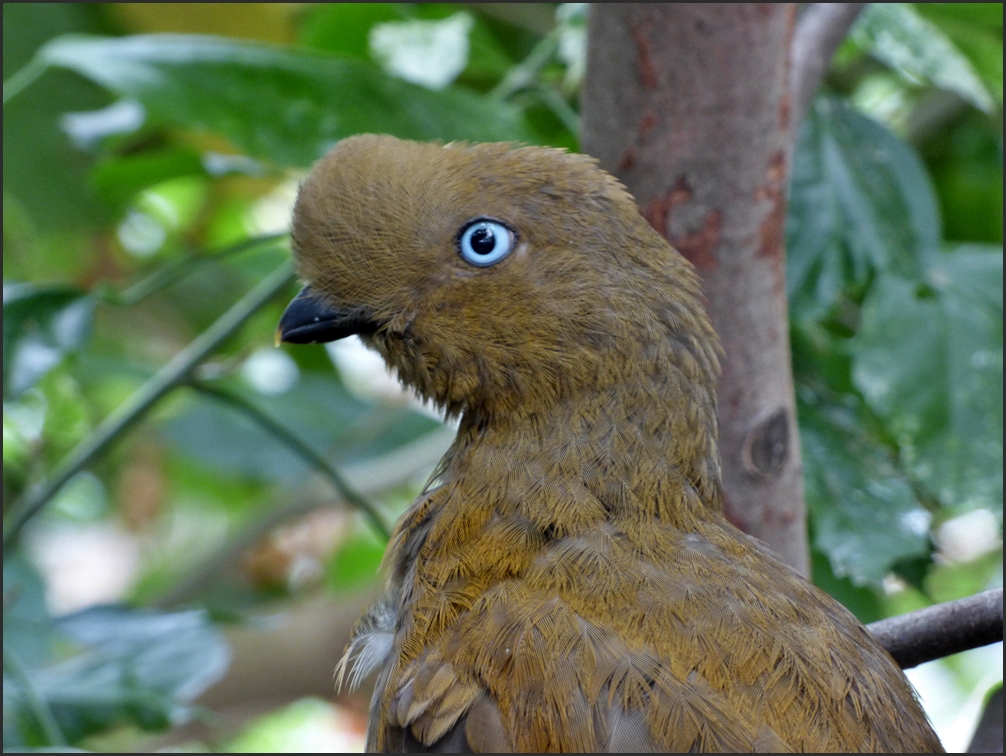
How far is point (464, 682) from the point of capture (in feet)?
4.27

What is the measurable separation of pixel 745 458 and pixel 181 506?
10.3ft

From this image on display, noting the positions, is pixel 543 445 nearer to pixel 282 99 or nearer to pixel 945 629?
pixel 945 629

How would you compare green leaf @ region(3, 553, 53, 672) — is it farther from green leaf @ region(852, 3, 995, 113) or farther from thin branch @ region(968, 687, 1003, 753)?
green leaf @ region(852, 3, 995, 113)

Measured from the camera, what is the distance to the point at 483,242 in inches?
61.2

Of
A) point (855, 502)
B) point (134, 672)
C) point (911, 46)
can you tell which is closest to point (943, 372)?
point (855, 502)

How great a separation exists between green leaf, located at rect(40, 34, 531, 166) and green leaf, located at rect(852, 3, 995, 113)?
671mm

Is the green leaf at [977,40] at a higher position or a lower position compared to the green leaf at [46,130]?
lower

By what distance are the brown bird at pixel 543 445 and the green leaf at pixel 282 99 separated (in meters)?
0.50

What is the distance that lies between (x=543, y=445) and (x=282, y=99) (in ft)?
3.07

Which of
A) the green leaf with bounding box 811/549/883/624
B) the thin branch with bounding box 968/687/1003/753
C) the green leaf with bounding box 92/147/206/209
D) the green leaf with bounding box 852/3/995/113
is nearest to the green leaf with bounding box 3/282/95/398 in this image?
the green leaf with bounding box 92/147/206/209

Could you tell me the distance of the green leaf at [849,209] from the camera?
213cm

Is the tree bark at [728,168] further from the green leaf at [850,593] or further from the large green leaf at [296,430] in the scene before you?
the large green leaf at [296,430]

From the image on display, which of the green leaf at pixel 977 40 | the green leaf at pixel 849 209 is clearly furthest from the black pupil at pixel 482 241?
the green leaf at pixel 977 40

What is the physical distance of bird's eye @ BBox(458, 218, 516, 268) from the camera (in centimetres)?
155
